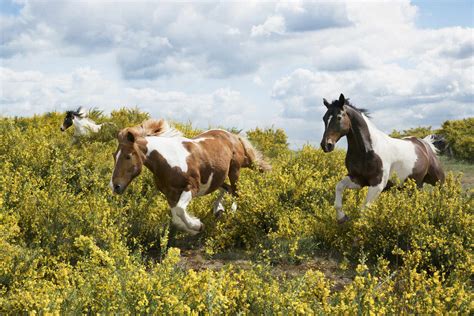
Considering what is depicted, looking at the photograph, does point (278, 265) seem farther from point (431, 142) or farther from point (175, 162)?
point (431, 142)

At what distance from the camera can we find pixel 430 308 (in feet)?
12.1

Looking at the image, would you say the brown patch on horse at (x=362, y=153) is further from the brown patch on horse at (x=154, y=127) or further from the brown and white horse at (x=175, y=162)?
the brown patch on horse at (x=154, y=127)

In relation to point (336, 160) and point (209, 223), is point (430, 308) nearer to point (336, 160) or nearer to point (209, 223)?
point (209, 223)

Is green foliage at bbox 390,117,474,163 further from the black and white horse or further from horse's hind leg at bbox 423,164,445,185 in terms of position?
the black and white horse

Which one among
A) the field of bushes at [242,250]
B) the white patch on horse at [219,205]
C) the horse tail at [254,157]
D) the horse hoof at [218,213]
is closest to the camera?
the field of bushes at [242,250]

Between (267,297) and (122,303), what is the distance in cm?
108

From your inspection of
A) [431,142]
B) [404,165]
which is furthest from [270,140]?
[404,165]

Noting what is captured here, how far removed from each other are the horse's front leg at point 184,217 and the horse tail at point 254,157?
2.10m

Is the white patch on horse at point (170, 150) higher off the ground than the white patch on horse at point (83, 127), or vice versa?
the white patch on horse at point (83, 127)

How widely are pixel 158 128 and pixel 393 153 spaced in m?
3.41

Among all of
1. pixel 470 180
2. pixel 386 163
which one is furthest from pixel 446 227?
pixel 470 180

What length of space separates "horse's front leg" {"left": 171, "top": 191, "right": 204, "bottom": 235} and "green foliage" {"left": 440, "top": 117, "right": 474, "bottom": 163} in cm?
1533

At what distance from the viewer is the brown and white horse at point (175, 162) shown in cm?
641

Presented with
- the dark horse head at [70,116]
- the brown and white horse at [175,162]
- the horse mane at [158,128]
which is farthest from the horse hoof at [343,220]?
the dark horse head at [70,116]
